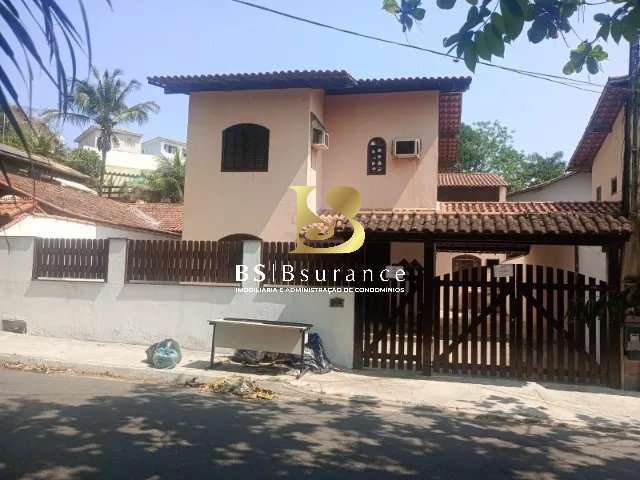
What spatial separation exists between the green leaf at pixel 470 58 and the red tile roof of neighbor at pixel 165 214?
56.5 feet

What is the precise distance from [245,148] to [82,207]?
640cm

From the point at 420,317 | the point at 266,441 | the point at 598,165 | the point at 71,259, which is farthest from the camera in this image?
the point at 598,165

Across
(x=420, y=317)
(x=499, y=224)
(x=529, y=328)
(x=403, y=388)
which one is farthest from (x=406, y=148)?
(x=403, y=388)

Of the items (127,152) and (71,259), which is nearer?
(71,259)

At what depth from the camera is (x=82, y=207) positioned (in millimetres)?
15383

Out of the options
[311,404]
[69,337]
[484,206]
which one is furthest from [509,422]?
[69,337]

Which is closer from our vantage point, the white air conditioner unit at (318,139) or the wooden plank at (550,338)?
the wooden plank at (550,338)

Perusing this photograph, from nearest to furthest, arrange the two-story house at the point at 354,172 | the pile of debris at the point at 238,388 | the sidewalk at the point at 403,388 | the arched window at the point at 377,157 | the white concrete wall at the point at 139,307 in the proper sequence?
1. the sidewalk at the point at 403,388
2. the pile of debris at the point at 238,388
3. the two-story house at the point at 354,172
4. the white concrete wall at the point at 139,307
5. the arched window at the point at 377,157

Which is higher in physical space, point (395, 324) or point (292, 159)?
point (292, 159)

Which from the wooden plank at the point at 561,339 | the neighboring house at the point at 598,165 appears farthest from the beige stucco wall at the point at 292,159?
the wooden plank at the point at 561,339

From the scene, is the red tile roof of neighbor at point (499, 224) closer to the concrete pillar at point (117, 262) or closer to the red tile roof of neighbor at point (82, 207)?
the concrete pillar at point (117, 262)

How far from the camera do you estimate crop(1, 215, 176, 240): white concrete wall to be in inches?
461

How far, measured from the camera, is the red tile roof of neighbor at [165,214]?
19.4 metres

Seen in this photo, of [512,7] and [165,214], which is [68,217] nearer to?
[165,214]
